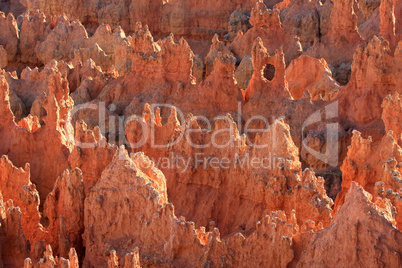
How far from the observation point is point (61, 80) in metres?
18.0

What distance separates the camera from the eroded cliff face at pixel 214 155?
9461 millimetres

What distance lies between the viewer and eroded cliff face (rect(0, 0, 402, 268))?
946 centimetres

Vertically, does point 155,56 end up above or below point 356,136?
above

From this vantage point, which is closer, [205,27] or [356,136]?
[356,136]

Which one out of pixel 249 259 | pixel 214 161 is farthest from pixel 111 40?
pixel 249 259

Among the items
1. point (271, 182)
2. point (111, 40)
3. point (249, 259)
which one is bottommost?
point (249, 259)

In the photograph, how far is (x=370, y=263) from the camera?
8203mm

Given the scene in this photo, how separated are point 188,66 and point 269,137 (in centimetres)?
909

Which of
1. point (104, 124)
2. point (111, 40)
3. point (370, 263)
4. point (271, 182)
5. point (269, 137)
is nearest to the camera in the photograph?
point (370, 263)

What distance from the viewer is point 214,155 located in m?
13.5

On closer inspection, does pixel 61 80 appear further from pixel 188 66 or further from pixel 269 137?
pixel 269 137

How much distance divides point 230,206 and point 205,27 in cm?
2466

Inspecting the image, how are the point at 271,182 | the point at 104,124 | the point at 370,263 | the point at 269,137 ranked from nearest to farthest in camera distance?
the point at 370,263 < the point at 271,182 < the point at 269,137 < the point at 104,124

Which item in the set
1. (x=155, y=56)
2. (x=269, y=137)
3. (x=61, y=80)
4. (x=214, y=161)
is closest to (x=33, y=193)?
(x=214, y=161)
